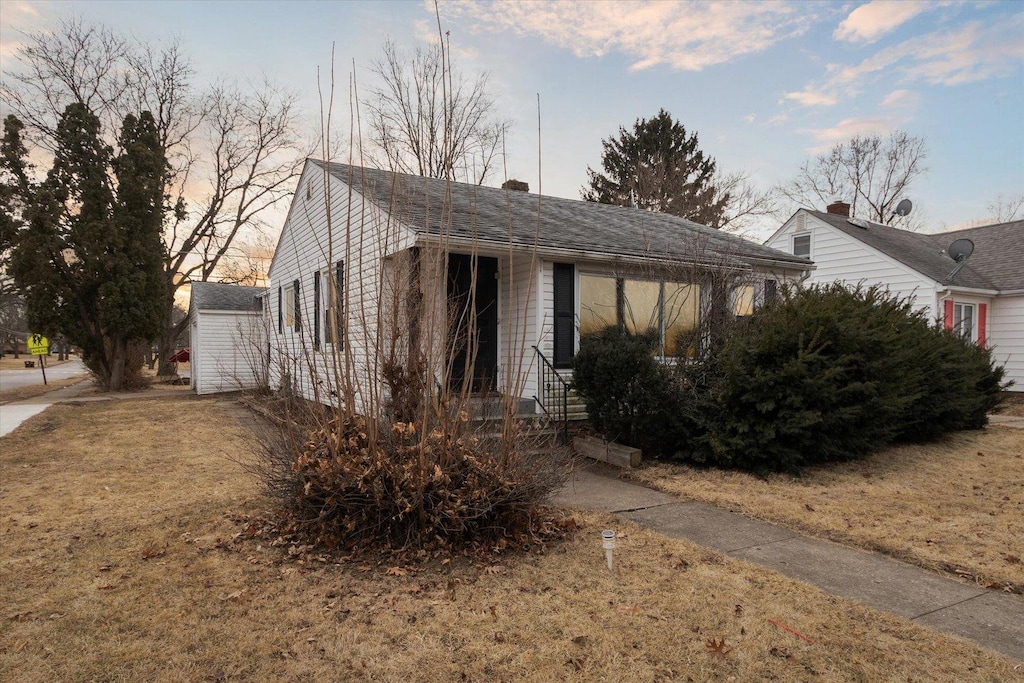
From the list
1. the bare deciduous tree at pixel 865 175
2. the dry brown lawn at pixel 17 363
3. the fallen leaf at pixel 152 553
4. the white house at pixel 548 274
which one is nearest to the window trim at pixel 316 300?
the white house at pixel 548 274

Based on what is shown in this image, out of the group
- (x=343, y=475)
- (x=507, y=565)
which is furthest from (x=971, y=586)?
(x=343, y=475)

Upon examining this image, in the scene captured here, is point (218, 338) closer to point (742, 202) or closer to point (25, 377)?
point (25, 377)

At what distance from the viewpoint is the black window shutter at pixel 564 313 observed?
952cm

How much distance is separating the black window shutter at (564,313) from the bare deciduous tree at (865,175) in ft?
91.2

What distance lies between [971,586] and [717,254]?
7.38m

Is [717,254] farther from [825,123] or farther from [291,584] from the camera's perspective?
[291,584]

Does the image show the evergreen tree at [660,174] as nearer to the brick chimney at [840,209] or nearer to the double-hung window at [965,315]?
the brick chimney at [840,209]

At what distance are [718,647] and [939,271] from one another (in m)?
16.8

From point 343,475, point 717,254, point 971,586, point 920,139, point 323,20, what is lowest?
point 971,586

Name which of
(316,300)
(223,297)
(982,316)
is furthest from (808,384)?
(223,297)

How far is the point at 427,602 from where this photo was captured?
11.7 feet

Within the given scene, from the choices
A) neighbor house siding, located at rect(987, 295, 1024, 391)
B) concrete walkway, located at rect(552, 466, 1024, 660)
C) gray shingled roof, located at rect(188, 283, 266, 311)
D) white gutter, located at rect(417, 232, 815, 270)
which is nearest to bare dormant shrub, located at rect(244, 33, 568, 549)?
concrete walkway, located at rect(552, 466, 1024, 660)

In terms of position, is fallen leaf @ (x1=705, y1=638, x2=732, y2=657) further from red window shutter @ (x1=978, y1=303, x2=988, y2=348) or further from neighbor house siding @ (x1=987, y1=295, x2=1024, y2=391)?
red window shutter @ (x1=978, y1=303, x2=988, y2=348)

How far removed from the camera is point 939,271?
1582 cm
